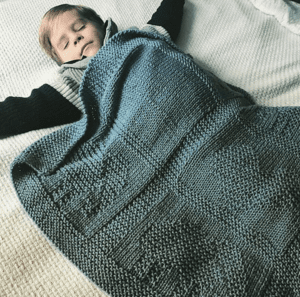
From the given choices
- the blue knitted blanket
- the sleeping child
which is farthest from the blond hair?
the blue knitted blanket

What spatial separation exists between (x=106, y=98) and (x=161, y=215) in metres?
0.30

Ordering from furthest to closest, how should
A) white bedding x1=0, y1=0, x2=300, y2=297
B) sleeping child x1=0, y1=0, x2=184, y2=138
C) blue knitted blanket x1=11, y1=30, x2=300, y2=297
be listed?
white bedding x1=0, y1=0, x2=300, y2=297
sleeping child x1=0, y1=0, x2=184, y2=138
blue knitted blanket x1=11, y1=30, x2=300, y2=297

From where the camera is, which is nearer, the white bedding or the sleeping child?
the sleeping child

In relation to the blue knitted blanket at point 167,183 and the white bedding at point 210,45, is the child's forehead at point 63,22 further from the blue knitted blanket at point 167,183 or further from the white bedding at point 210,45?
the blue knitted blanket at point 167,183

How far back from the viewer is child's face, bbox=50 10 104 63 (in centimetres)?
90

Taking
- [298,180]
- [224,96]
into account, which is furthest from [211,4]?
Answer: [298,180]

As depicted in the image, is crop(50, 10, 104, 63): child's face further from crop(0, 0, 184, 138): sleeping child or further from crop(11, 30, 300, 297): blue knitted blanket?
crop(11, 30, 300, 297): blue knitted blanket

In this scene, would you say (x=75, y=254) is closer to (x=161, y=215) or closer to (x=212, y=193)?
(x=161, y=215)

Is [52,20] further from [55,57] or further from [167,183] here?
[167,183]

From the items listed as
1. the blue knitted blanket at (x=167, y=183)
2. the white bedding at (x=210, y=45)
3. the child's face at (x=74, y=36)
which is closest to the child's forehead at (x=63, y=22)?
the child's face at (x=74, y=36)

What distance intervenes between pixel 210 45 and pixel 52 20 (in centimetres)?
49

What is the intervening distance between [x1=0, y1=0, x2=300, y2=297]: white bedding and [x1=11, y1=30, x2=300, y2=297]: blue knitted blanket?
0.13 metres

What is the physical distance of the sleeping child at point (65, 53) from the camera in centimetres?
77

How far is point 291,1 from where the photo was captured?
3.74 ft
